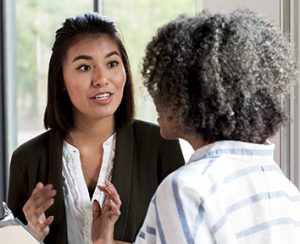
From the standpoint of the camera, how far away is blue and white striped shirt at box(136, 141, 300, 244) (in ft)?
2.81

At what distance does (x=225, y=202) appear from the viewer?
0.88 metres

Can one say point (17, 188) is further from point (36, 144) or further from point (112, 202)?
point (112, 202)

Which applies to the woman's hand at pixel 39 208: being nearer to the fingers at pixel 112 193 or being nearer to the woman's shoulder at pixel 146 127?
the fingers at pixel 112 193

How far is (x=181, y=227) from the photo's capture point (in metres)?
0.85

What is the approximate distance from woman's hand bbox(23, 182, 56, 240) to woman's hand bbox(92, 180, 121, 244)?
0.12 m

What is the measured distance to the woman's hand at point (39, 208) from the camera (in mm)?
1433

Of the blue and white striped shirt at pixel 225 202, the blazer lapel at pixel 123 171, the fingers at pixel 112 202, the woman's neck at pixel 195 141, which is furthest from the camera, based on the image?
the blazer lapel at pixel 123 171

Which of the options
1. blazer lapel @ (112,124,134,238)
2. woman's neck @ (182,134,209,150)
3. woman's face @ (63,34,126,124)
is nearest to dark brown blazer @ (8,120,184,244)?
blazer lapel @ (112,124,134,238)

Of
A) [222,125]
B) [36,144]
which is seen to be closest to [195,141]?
[222,125]

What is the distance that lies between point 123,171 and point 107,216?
0.15 metres

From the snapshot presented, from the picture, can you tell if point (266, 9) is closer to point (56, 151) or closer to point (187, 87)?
point (56, 151)

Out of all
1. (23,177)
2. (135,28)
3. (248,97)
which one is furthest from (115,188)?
(135,28)

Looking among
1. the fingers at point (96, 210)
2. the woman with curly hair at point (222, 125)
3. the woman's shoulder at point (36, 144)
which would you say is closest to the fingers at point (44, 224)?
the fingers at point (96, 210)

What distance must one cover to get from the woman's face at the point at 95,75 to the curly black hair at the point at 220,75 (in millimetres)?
557
